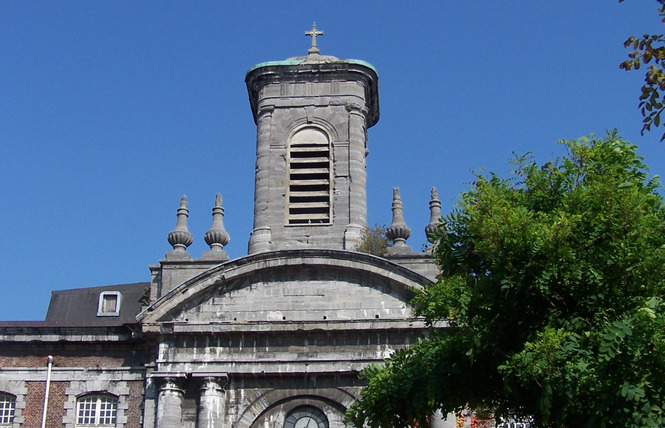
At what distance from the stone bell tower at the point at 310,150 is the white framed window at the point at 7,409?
7.21 metres

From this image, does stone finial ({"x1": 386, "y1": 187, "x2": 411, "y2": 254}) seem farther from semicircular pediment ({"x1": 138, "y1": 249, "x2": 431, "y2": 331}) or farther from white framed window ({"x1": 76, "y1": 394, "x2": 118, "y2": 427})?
white framed window ({"x1": 76, "y1": 394, "x2": 118, "y2": 427})

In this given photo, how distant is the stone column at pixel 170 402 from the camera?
2295cm

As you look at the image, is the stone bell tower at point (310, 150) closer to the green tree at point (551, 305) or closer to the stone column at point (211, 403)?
the stone column at point (211, 403)

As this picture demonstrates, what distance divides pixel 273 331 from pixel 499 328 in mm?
8891

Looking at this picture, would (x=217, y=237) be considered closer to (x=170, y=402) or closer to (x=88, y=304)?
(x=88, y=304)

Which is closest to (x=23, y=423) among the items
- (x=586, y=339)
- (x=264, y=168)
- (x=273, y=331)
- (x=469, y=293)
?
(x=273, y=331)

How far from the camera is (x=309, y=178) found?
2845 cm

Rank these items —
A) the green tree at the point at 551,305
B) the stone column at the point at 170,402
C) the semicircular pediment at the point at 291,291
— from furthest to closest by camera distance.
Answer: the semicircular pediment at the point at 291,291, the stone column at the point at 170,402, the green tree at the point at 551,305

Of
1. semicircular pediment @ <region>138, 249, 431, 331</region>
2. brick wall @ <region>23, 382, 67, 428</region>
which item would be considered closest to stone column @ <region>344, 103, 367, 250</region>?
semicircular pediment @ <region>138, 249, 431, 331</region>

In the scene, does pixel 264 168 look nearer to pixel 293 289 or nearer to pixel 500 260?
pixel 293 289

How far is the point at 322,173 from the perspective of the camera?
93.0 ft

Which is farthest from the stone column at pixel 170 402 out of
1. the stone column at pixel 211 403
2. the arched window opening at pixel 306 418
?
the arched window opening at pixel 306 418

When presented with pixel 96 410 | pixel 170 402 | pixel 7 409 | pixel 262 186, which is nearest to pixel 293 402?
pixel 170 402

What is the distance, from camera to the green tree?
13789mm
